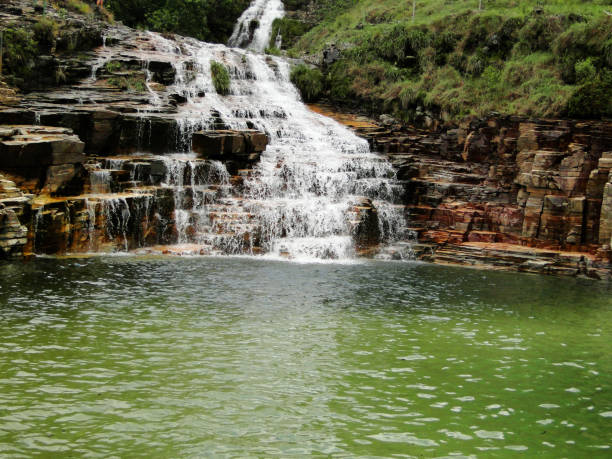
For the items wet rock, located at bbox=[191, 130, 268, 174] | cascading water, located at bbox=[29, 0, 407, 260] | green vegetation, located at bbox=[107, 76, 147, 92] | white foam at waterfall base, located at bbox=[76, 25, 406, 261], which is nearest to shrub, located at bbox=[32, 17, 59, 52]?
green vegetation, located at bbox=[107, 76, 147, 92]

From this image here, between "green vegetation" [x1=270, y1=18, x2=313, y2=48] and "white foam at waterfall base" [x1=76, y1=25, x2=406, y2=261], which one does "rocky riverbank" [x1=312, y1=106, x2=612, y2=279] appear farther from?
"green vegetation" [x1=270, y1=18, x2=313, y2=48]

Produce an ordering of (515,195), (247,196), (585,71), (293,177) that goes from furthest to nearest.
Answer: (585,71), (293,177), (247,196), (515,195)

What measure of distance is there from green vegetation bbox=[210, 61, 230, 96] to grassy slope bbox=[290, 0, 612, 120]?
789 centimetres

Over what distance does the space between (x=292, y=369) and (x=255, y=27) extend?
46.8 m

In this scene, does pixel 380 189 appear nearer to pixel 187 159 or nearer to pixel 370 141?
pixel 370 141

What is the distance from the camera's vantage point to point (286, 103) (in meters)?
36.6

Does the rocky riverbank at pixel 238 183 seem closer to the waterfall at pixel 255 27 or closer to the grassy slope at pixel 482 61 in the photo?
the grassy slope at pixel 482 61

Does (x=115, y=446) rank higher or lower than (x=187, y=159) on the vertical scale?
lower

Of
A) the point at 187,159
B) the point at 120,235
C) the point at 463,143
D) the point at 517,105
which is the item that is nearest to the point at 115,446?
the point at 120,235

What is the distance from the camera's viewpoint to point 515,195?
2645cm

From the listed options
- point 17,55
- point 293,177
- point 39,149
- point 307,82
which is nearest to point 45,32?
point 17,55

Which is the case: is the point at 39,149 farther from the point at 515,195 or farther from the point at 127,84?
the point at 515,195

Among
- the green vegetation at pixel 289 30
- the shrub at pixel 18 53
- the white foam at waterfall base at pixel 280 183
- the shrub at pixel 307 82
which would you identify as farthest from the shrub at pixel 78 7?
the shrub at pixel 307 82

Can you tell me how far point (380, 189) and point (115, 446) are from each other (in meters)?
22.6
